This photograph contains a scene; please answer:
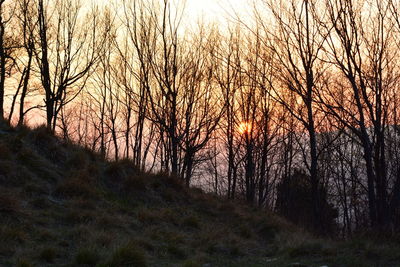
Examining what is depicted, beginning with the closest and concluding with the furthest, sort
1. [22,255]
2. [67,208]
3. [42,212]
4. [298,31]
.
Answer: [22,255], [42,212], [67,208], [298,31]

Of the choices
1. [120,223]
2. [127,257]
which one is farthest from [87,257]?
[120,223]

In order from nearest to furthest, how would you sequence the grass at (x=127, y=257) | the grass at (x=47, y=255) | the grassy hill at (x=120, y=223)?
the grass at (x=127, y=257)
the grass at (x=47, y=255)
the grassy hill at (x=120, y=223)

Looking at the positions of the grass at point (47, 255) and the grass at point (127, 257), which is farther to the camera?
the grass at point (47, 255)

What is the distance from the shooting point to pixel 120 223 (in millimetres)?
7523

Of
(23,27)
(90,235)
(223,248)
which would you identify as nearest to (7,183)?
(90,235)

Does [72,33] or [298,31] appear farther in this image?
[72,33]

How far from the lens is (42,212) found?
7004 mm

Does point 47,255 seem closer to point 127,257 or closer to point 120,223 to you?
point 127,257

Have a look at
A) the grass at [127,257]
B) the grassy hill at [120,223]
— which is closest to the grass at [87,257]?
the grassy hill at [120,223]

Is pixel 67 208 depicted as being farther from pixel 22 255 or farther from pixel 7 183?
pixel 22 255

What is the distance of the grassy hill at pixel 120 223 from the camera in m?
5.70

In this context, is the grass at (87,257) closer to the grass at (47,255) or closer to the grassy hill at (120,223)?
the grassy hill at (120,223)

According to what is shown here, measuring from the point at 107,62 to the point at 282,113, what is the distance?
27.9 ft

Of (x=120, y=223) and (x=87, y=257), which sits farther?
(x=120, y=223)
